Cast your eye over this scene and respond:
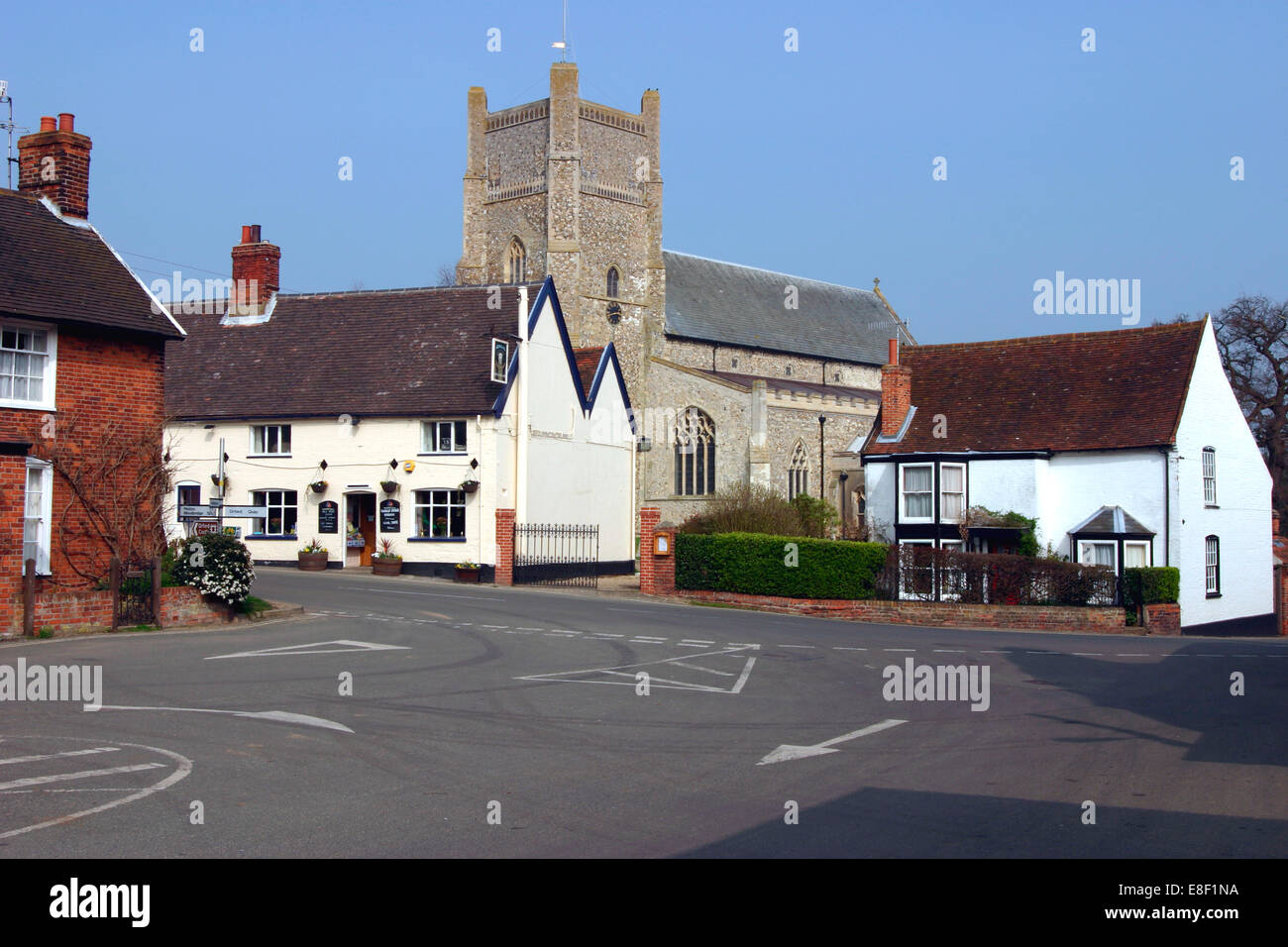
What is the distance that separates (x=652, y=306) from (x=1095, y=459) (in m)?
28.8

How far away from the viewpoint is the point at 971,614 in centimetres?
2870

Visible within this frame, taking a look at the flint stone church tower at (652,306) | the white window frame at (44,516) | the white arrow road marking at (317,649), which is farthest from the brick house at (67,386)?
the flint stone church tower at (652,306)

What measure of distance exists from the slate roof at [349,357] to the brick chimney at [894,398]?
1140 centimetres

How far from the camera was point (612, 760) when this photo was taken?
1013cm

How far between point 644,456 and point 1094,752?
142 feet

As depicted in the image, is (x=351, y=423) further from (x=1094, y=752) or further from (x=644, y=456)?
(x=1094, y=752)

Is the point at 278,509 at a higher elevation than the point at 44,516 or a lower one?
higher

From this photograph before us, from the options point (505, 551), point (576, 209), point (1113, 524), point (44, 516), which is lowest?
point (505, 551)

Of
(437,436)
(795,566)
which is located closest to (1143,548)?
(795,566)

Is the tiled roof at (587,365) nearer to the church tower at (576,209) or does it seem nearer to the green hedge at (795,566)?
the green hedge at (795,566)

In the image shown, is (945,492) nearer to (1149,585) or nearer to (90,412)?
(1149,585)

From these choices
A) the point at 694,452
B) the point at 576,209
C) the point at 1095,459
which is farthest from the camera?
the point at 576,209

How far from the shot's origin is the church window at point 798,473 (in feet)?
176
